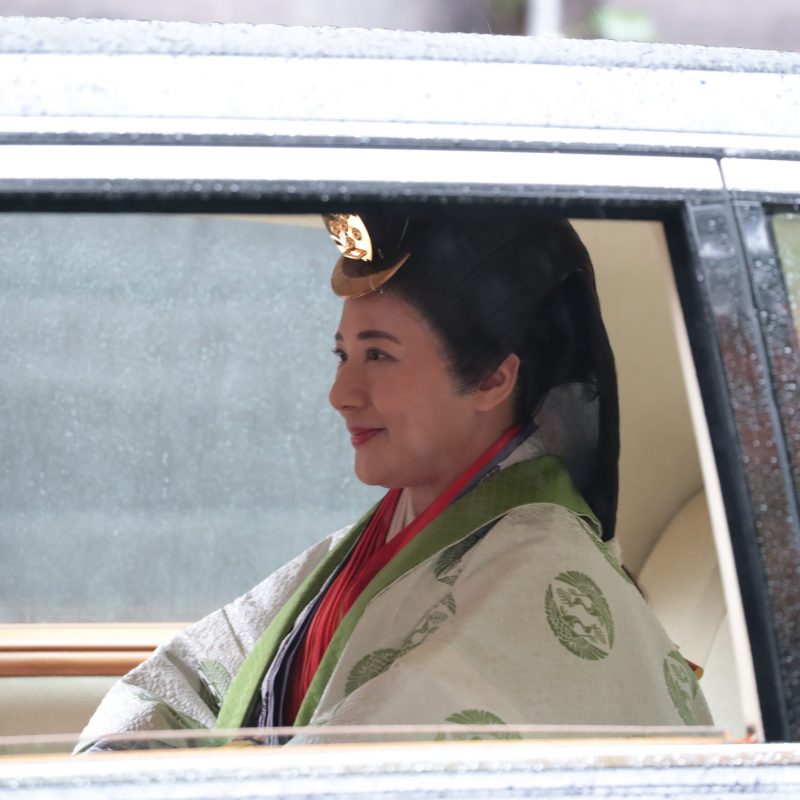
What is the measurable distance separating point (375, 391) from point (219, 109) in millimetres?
883

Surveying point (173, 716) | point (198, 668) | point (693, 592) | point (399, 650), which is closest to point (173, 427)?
point (198, 668)

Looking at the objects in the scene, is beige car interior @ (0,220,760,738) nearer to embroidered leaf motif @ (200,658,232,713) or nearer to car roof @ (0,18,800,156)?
embroidered leaf motif @ (200,658,232,713)

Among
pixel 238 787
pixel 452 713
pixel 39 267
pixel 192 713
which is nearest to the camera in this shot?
pixel 238 787

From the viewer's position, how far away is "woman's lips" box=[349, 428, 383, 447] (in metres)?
1.93

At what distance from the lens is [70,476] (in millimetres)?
2527

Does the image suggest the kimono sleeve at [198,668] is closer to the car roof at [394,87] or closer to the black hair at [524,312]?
the black hair at [524,312]

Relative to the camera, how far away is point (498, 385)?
1.88 m

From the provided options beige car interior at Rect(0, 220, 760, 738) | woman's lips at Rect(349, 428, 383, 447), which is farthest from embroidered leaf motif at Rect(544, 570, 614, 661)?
woman's lips at Rect(349, 428, 383, 447)

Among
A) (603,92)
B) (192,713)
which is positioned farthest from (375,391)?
(603,92)

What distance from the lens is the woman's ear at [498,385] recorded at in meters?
1.87

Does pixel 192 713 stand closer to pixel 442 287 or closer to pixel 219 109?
pixel 442 287

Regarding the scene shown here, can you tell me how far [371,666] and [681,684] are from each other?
0.37 metres

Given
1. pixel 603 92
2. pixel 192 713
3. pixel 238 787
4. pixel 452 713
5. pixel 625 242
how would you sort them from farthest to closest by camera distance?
1. pixel 192 713
2. pixel 625 242
3. pixel 452 713
4. pixel 603 92
5. pixel 238 787

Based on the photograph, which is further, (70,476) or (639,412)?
(70,476)
